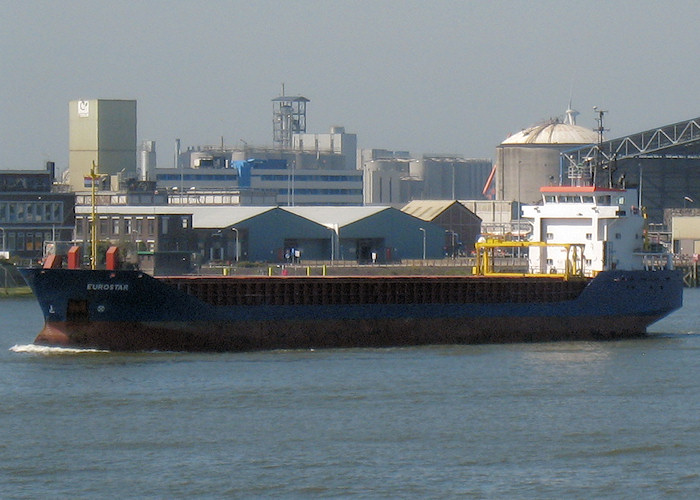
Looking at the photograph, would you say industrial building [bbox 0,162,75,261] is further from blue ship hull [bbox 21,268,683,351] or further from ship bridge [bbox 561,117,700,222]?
blue ship hull [bbox 21,268,683,351]

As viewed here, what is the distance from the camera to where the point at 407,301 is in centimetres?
3133

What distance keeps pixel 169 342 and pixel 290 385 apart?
5.45m

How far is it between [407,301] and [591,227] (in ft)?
19.5

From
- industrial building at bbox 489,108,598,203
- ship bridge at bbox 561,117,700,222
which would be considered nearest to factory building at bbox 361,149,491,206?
industrial building at bbox 489,108,598,203

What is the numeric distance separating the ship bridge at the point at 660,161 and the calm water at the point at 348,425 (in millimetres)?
42514

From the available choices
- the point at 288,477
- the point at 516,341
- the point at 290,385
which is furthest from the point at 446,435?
the point at 516,341

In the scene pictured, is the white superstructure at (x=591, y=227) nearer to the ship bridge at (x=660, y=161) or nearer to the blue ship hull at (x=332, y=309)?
the blue ship hull at (x=332, y=309)

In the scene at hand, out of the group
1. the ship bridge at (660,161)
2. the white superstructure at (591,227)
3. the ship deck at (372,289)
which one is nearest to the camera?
the ship deck at (372,289)

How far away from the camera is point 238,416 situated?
2139cm

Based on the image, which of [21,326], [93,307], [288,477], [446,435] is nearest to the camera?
[288,477]

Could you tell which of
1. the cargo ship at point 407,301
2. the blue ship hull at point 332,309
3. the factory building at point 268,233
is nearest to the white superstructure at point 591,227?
the cargo ship at point 407,301

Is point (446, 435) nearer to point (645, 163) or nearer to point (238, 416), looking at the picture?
point (238, 416)

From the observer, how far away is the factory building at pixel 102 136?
3553 inches

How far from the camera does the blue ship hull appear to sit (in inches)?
1126
